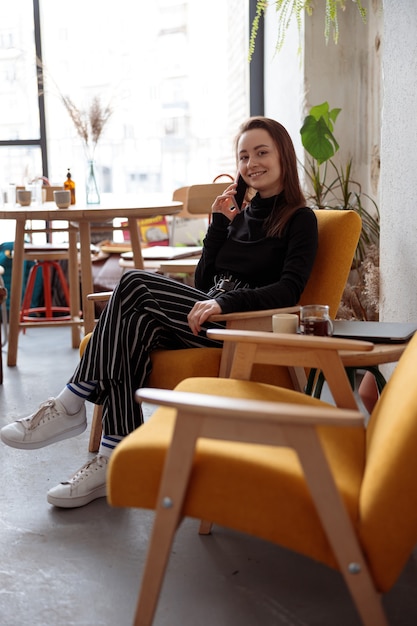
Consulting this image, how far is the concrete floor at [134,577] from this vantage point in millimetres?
1855

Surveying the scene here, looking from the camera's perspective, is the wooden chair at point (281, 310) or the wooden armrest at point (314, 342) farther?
the wooden chair at point (281, 310)

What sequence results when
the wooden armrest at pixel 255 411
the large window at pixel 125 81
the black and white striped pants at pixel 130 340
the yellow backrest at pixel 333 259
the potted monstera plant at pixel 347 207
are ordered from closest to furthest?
the wooden armrest at pixel 255 411 < the black and white striped pants at pixel 130 340 < the yellow backrest at pixel 333 259 < the potted monstera plant at pixel 347 207 < the large window at pixel 125 81

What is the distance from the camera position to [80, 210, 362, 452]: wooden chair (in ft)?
8.04

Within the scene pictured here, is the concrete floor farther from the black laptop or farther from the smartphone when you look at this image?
the smartphone

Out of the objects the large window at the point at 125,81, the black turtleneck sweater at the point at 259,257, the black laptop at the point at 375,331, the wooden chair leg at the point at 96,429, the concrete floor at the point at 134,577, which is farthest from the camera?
the large window at the point at 125,81

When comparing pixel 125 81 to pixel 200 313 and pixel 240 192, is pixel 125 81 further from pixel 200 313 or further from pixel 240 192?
pixel 200 313

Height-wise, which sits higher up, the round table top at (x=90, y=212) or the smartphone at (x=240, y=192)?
the smartphone at (x=240, y=192)

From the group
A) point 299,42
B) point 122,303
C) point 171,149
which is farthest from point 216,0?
point 122,303

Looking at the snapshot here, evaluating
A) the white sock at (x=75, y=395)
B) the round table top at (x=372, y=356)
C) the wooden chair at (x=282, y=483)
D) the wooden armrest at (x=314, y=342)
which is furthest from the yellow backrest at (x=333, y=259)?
the wooden chair at (x=282, y=483)

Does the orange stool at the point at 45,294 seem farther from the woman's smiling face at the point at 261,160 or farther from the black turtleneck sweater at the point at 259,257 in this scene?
the woman's smiling face at the point at 261,160

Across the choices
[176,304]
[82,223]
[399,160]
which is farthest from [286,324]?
[82,223]

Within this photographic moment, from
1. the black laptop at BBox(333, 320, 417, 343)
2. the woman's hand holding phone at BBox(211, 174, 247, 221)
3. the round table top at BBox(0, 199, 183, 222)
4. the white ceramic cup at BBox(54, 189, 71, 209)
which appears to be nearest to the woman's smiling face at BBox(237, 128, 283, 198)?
the woman's hand holding phone at BBox(211, 174, 247, 221)

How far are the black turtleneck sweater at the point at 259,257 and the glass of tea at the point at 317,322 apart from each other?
0.29 meters

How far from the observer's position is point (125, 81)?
6.04 metres
